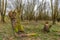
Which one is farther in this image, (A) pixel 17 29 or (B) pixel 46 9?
(B) pixel 46 9

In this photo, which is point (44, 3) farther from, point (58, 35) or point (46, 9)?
point (58, 35)

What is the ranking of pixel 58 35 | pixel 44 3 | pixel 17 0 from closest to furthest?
pixel 58 35 < pixel 17 0 < pixel 44 3

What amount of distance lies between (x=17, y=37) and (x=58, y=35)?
7.56 ft

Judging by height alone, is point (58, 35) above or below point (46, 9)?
below

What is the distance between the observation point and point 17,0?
672 inches

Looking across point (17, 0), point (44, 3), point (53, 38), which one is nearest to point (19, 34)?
point (53, 38)

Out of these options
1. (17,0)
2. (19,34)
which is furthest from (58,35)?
(17,0)

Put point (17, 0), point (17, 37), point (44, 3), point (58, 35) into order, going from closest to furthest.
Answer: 1. point (17, 37)
2. point (58, 35)
3. point (17, 0)
4. point (44, 3)

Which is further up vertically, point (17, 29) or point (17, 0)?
point (17, 0)

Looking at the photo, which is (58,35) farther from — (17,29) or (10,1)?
(10,1)

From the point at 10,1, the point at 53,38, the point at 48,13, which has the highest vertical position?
the point at 10,1

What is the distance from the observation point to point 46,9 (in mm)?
18859

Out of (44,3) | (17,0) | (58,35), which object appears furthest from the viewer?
(44,3)

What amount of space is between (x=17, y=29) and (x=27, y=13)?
9.12m
